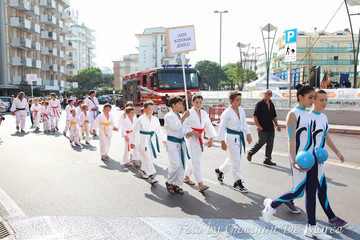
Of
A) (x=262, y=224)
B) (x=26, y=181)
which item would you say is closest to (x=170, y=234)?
(x=262, y=224)

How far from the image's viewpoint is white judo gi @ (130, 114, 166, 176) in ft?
21.4

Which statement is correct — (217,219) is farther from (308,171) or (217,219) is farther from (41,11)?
(41,11)

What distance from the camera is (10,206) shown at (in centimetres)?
514

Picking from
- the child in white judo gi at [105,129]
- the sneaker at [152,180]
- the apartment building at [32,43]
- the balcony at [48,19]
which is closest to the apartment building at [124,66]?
the apartment building at [32,43]

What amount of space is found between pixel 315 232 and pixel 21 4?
5162 cm

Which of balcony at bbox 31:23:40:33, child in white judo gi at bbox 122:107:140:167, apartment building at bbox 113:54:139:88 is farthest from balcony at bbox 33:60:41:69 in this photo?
apartment building at bbox 113:54:139:88

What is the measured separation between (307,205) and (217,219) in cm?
124

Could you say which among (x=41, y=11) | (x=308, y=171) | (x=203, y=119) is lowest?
(x=308, y=171)

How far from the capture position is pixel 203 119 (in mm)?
6238

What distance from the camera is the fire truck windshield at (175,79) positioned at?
17.9 metres

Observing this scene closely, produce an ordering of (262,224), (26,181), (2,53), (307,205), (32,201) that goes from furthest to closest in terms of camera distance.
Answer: (2,53) < (26,181) < (32,201) < (262,224) < (307,205)

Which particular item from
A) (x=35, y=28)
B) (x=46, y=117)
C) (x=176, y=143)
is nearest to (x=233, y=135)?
(x=176, y=143)

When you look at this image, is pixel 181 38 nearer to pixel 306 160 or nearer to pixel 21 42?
pixel 306 160

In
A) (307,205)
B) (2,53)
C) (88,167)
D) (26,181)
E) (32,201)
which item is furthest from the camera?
(2,53)
